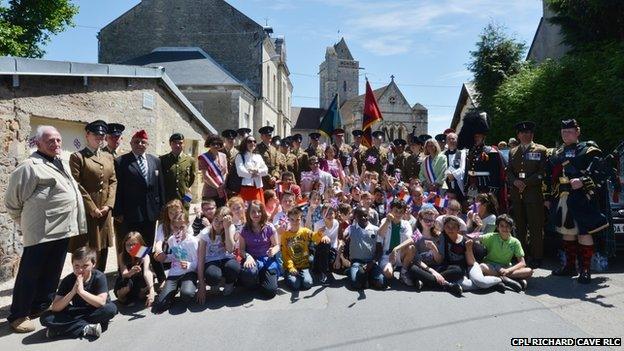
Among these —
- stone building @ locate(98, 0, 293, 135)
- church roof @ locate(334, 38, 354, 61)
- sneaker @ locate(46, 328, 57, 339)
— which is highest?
church roof @ locate(334, 38, 354, 61)

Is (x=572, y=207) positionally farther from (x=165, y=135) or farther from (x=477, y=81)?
(x=477, y=81)

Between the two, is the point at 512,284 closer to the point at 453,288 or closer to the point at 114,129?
the point at 453,288

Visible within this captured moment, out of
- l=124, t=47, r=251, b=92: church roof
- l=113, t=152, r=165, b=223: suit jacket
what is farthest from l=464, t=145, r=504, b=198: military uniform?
l=124, t=47, r=251, b=92: church roof

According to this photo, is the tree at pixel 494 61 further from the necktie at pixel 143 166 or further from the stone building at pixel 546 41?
the necktie at pixel 143 166

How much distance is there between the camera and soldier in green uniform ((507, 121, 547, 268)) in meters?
6.53

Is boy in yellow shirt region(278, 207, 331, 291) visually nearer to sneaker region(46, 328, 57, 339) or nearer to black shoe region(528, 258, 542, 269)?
sneaker region(46, 328, 57, 339)

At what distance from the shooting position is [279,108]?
40.8m

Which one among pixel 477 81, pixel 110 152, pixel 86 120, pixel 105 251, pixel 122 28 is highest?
pixel 122 28

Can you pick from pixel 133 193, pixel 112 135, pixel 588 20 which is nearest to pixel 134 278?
pixel 133 193

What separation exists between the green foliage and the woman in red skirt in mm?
9258

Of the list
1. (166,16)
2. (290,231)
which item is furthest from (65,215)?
(166,16)

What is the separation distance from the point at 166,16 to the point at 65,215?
29216 millimetres

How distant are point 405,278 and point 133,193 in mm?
3647

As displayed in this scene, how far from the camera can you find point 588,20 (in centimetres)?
1487
